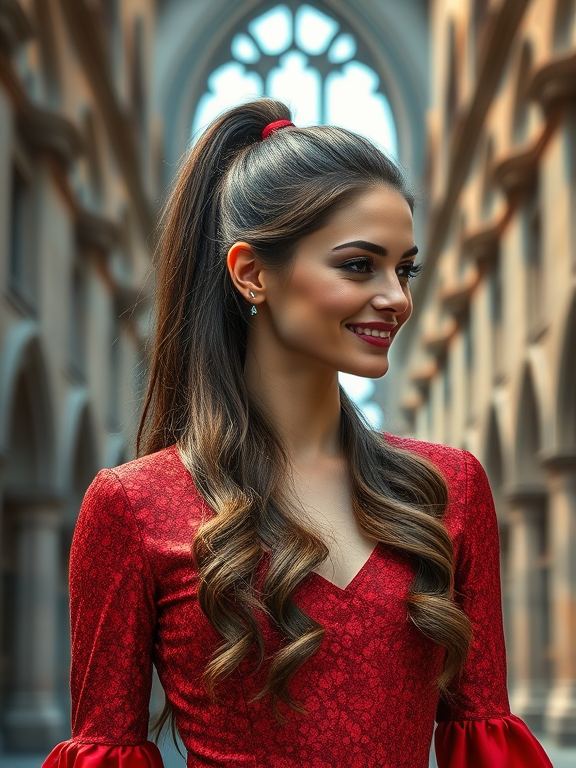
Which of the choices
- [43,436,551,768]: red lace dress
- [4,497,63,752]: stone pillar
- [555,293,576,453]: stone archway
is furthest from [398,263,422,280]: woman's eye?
[4,497,63,752]: stone pillar

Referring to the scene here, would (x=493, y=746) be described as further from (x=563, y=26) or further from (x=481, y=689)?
(x=563, y=26)

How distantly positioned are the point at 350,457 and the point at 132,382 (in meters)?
0.60

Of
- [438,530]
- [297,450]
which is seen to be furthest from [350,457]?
[438,530]

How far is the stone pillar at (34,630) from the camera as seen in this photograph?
1457 cm

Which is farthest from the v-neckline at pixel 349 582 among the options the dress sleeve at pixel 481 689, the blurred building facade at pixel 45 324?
the blurred building facade at pixel 45 324

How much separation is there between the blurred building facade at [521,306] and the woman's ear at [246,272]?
10975 mm

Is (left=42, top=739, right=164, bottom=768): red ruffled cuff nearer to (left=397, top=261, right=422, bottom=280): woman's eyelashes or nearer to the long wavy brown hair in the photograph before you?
the long wavy brown hair

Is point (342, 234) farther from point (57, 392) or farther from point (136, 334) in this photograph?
point (136, 334)

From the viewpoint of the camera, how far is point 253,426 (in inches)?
73.2

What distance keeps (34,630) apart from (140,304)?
14.1ft

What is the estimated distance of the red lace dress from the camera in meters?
1.67

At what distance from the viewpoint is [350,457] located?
188 centimetres

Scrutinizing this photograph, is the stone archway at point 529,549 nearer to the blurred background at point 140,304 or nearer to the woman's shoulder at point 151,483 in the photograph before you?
the blurred background at point 140,304

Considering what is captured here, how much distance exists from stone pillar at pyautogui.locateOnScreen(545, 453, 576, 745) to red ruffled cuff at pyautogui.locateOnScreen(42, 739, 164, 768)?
1201cm
